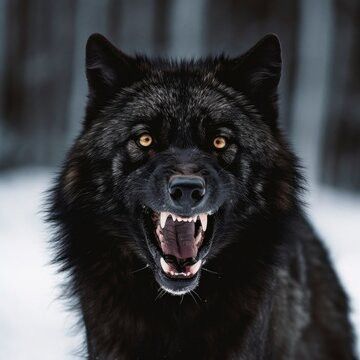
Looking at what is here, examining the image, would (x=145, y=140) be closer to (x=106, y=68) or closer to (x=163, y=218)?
(x=163, y=218)

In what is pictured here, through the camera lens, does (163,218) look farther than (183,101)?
No

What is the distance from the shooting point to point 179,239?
349 centimetres

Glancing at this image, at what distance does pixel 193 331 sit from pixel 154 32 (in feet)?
33.3

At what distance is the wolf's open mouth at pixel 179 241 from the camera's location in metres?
3.36

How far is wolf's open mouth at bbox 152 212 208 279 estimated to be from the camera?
3363mm

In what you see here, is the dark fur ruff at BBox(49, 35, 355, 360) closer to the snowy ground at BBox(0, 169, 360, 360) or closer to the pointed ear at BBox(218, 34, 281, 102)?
the pointed ear at BBox(218, 34, 281, 102)

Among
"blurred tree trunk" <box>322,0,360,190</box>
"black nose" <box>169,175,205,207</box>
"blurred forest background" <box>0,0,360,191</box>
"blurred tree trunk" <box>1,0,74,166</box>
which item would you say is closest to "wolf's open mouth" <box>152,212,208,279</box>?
"black nose" <box>169,175,205,207</box>

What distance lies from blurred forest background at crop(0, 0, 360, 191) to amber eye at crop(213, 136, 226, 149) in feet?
30.1

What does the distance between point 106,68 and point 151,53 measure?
367 inches

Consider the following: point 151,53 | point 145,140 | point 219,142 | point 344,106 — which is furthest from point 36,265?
point 344,106

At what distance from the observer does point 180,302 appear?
3.61 meters

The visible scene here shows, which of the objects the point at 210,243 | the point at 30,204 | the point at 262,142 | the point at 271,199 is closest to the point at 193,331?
the point at 210,243

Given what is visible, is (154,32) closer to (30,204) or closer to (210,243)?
(30,204)

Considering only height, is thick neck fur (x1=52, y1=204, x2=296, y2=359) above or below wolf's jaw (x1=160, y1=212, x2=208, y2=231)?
below
